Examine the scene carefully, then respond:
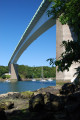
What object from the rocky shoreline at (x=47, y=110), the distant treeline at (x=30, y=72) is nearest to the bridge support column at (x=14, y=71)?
the distant treeline at (x=30, y=72)

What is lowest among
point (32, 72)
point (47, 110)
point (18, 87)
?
point (18, 87)

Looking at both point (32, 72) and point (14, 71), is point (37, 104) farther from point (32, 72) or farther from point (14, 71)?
point (32, 72)

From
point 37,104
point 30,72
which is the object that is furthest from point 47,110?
point 30,72

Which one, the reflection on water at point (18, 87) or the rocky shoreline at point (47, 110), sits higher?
the rocky shoreline at point (47, 110)

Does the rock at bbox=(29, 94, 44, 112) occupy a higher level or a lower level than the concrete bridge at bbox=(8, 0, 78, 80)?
lower

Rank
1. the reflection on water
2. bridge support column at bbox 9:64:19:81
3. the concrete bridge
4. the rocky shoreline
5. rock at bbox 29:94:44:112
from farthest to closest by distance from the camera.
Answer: bridge support column at bbox 9:64:19:81 < the reflection on water < the concrete bridge < rock at bbox 29:94:44:112 < the rocky shoreline

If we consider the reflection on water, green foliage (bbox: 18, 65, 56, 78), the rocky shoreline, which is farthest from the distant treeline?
the rocky shoreline

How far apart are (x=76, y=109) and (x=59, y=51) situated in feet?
72.3

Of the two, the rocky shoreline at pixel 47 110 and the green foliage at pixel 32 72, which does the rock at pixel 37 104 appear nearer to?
the rocky shoreline at pixel 47 110

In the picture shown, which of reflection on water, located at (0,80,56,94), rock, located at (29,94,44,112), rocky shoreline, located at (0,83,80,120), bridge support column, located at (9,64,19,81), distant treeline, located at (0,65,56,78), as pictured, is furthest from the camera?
distant treeline, located at (0,65,56,78)

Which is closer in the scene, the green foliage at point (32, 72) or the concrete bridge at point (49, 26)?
the concrete bridge at point (49, 26)

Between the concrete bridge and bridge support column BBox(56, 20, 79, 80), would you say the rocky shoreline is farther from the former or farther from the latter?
bridge support column BBox(56, 20, 79, 80)

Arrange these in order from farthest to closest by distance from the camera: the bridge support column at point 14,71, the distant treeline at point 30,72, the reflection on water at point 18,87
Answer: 1. the distant treeline at point 30,72
2. the bridge support column at point 14,71
3. the reflection on water at point 18,87


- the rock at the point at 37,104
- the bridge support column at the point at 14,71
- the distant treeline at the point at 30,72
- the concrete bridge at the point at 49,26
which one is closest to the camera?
A: the rock at the point at 37,104
